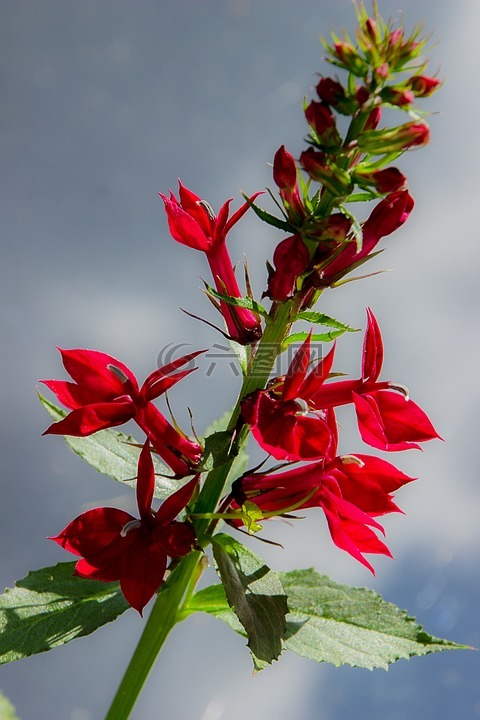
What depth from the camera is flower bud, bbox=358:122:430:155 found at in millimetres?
2027

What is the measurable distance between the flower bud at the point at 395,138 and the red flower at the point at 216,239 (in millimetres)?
421

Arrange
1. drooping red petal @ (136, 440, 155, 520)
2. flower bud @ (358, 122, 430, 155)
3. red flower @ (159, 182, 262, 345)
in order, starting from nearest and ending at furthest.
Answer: flower bud @ (358, 122, 430, 155), drooping red petal @ (136, 440, 155, 520), red flower @ (159, 182, 262, 345)

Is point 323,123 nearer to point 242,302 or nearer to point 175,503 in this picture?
point 242,302

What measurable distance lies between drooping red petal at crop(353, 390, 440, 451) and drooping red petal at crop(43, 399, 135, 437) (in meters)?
0.63

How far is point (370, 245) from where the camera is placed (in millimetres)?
2252

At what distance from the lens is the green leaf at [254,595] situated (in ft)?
7.27

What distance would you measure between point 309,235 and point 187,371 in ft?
1.66

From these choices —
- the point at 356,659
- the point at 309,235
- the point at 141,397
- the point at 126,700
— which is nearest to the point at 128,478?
the point at 141,397

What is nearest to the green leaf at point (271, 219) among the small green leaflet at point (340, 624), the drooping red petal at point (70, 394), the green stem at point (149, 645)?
the drooping red petal at point (70, 394)

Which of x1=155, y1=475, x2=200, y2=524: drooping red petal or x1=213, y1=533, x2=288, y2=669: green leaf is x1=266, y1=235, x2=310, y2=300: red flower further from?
x1=213, y1=533, x2=288, y2=669: green leaf

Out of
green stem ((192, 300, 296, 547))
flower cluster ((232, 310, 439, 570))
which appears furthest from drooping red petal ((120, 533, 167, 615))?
flower cluster ((232, 310, 439, 570))

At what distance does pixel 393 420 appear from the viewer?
7.73 ft

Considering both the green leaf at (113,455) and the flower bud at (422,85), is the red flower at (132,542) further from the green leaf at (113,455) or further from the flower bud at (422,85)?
the flower bud at (422,85)

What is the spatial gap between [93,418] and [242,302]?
503 millimetres
